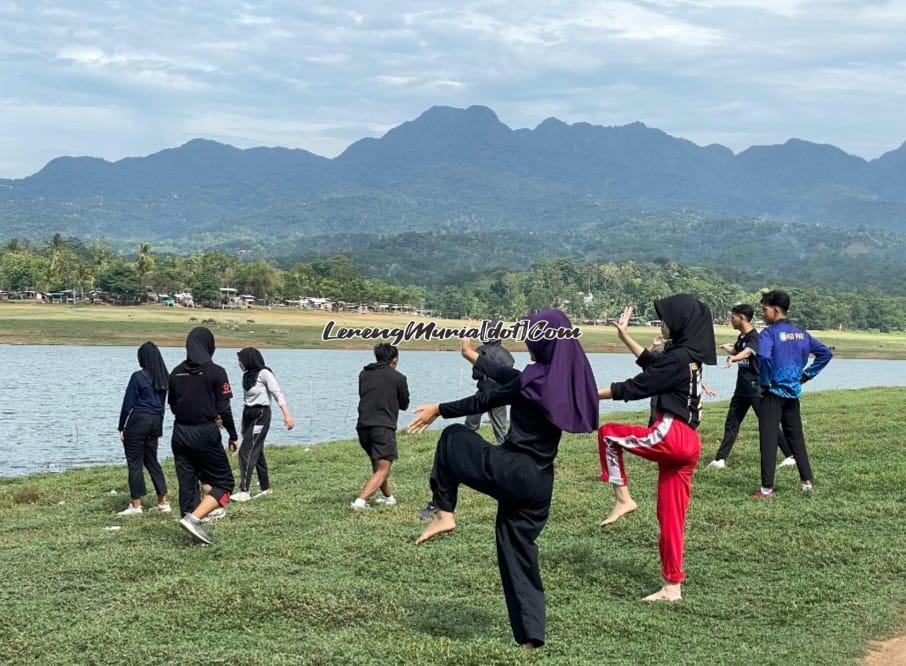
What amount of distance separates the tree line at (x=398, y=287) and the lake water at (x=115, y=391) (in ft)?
177

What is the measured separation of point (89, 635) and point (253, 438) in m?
6.12

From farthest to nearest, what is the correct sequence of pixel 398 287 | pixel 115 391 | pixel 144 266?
pixel 398 287, pixel 144 266, pixel 115 391

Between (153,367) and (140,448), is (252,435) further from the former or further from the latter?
(153,367)

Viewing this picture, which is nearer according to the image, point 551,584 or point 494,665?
point 494,665

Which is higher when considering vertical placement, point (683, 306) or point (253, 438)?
point (683, 306)

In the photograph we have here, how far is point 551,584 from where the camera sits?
324 inches

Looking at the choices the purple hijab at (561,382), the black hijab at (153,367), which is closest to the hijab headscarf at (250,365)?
the black hijab at (153,367)

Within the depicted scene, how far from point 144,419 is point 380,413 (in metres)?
3.47

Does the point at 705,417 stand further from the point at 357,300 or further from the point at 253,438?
the point at 357,300

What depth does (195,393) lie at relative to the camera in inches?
405

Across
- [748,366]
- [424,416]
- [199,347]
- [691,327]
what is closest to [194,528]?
[199,347]

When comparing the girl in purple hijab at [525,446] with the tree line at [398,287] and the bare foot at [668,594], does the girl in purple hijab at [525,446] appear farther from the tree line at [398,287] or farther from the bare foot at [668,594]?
the tree line at [398,287]

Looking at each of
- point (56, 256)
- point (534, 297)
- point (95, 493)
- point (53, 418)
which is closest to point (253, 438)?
point (95, 493)

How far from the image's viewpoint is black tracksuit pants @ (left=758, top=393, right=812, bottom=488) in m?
11.0
